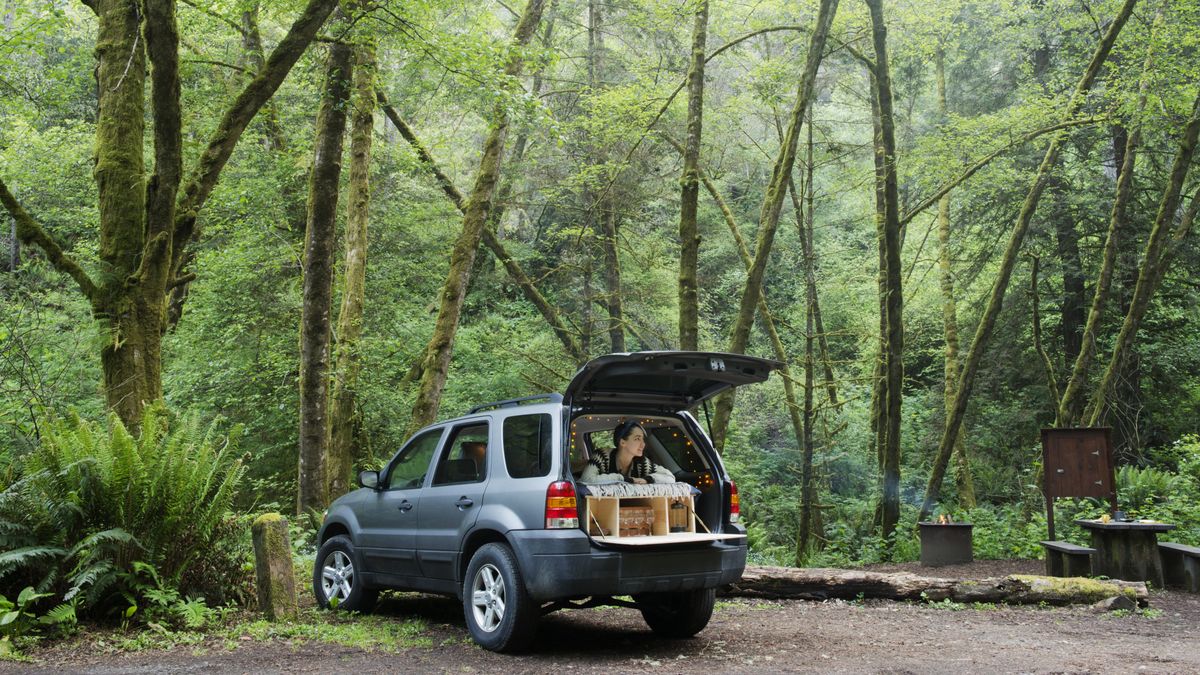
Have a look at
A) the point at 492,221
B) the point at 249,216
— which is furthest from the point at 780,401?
the point at 249,216

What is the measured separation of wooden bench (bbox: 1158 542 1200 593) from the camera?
10531 millimetres

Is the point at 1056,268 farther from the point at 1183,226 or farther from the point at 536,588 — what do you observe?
the point at 536,588

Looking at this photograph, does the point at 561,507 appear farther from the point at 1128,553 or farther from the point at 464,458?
the point at 1128,553

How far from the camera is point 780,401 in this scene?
24156 millimetres

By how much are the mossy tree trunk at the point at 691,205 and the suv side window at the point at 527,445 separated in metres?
7.70

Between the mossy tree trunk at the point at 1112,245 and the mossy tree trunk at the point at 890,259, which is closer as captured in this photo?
the mossy tree trunk at the point at 1112,245

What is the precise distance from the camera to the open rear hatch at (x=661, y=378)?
6.15 meters

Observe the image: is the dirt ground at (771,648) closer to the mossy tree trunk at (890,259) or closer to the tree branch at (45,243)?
the tree branch at (45,243)

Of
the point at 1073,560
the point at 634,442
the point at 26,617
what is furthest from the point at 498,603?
the point at 1073,560

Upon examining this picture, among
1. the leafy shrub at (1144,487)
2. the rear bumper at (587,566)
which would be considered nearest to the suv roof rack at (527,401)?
the rear bumper at (587,566)

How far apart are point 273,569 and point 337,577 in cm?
102

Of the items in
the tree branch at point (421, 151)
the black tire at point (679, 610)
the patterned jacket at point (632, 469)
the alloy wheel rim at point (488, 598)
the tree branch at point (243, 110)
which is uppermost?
the tree branch at point (421, 151)

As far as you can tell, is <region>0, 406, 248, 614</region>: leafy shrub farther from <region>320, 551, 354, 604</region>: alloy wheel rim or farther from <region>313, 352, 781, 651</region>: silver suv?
<region>313, 352, 781, 651</region>: silver suv

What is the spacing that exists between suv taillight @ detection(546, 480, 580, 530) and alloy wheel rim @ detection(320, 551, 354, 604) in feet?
9.22
